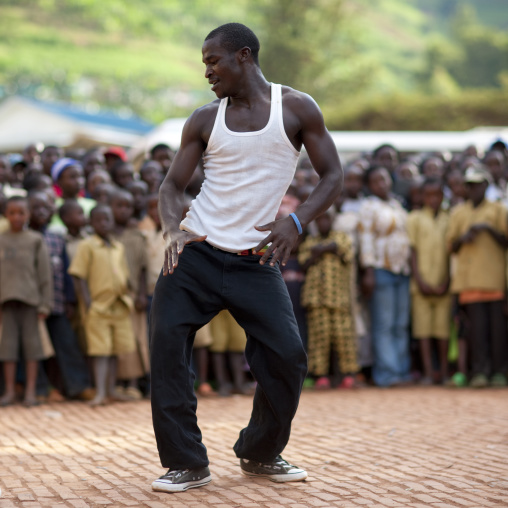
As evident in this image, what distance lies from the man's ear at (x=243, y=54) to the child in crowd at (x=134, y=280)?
424 cm

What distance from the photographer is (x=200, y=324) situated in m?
4.82

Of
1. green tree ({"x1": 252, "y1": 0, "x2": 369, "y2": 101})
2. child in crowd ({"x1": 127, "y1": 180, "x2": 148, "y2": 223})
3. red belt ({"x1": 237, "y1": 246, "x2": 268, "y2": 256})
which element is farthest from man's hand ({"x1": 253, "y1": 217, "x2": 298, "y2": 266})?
green tree ({"x1": 252, "y1": 0, "x2": 369, "y2": 101})

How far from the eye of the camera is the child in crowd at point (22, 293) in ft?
26.7

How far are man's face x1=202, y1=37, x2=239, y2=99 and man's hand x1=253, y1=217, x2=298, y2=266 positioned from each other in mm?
714

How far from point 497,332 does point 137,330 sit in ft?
11.1

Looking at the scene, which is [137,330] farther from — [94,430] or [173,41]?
[173,41]

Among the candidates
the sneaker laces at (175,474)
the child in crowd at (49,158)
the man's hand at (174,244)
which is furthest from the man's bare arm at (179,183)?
the child in crowd at (49,158)

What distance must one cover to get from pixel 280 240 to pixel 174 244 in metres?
0.50

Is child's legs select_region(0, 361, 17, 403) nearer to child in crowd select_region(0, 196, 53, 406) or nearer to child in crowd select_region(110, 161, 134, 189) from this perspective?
child in crowd select_region(0, 196, 53, 406)

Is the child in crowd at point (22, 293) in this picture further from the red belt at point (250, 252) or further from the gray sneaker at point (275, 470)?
the red belt at point (250, 252)

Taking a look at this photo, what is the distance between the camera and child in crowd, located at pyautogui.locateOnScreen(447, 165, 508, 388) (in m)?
9.28

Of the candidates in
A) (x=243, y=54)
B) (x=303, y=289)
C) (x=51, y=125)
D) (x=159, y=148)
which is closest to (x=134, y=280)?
(x=303, y=289)

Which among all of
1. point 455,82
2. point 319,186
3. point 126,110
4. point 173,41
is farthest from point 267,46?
point 319,186

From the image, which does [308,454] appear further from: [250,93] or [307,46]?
[307,46]
